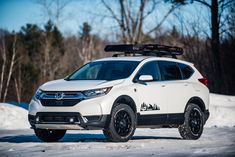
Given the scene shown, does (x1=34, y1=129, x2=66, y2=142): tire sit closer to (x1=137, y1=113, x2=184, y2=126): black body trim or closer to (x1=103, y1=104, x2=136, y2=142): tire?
(x1=103, y1=104, x2=136, y2=142): tire

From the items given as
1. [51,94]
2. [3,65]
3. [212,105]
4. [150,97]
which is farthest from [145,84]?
[3,65]

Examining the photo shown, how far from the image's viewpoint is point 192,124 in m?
13.1

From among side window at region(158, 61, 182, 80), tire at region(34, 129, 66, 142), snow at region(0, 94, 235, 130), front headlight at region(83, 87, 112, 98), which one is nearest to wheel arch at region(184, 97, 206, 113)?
side window at region(158, 61, 182, 80)

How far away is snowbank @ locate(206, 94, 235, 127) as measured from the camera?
19125 millimetres

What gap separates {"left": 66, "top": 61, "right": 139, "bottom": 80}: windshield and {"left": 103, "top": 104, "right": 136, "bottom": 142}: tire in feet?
2.33

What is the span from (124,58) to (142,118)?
1448 mm

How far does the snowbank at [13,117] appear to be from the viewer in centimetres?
1720

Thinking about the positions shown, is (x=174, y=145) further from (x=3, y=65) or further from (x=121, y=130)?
(x=3, y=65)

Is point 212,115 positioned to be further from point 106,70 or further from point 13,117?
point 106,70

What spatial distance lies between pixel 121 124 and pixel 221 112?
9396mm

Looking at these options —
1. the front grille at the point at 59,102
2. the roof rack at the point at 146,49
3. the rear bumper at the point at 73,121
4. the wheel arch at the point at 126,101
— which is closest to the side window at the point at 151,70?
the roof rack at the point at 146,49

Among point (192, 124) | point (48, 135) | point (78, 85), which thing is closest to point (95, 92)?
point (78, 85)

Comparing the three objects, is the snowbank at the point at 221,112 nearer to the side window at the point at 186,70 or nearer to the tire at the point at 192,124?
the side window at the point at 186,70

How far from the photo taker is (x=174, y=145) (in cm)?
1105
